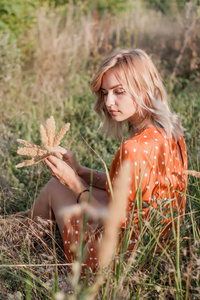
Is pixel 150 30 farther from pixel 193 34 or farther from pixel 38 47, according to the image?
pixel 38 47

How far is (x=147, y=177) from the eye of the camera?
A: 151cm

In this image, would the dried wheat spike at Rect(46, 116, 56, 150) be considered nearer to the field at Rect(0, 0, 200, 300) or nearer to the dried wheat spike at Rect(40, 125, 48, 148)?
the dried wheat spike at Rect(40, 125, 48, 148)

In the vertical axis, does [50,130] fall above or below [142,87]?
below

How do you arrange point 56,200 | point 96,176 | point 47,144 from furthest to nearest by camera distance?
point 96,176 → point 56,200 → point 47,144

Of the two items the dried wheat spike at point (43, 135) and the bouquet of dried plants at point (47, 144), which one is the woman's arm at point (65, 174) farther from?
the dried wheat spike at point (43, 135)

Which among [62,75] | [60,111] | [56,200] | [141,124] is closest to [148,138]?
[141,124]

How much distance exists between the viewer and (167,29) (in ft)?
19.1

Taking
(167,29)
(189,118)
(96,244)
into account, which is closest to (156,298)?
(96,244)

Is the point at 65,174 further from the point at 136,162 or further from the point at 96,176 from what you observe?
the point at 96,176

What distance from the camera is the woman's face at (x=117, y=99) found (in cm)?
173

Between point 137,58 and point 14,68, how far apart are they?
2623 mm

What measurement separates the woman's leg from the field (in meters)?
0.07

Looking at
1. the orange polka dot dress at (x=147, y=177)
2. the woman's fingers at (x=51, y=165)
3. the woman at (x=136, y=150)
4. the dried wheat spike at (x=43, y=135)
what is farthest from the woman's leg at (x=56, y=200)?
the dried wheat spike at (x=43, y=135)

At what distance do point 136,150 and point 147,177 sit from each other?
0.13 meters
